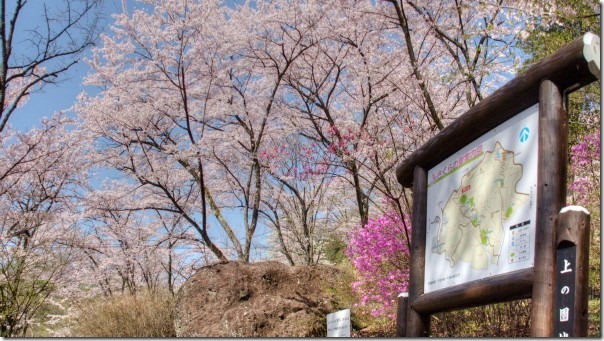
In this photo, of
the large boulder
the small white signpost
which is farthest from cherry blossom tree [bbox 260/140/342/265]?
the small white signpost

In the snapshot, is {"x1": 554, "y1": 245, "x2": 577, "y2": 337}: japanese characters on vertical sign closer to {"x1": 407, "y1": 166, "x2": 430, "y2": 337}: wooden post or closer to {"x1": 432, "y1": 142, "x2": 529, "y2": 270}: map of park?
{"x1": 432, "y1": 142, "x2": 529, "y2": 270}: map of park

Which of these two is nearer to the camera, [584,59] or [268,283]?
[584,59]

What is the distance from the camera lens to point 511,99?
1.96 metres

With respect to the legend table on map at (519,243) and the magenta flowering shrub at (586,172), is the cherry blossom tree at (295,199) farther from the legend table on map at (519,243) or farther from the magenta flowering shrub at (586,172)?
the legend table on map at (519,243)

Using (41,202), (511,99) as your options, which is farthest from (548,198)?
(41,202)

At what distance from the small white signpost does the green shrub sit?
435cm

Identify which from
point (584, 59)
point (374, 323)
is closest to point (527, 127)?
point (584, 59)

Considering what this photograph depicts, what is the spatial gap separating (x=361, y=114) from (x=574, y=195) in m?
4.90

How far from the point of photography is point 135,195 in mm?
11414

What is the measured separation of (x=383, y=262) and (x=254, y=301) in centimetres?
266

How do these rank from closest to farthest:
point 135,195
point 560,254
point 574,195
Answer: point 560,254 → point 574,195 → point 135,195

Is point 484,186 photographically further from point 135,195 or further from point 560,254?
point 135,195

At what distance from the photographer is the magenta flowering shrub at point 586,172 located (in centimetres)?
568

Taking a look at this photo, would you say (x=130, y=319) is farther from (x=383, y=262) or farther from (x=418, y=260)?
(x=418, y=260)
